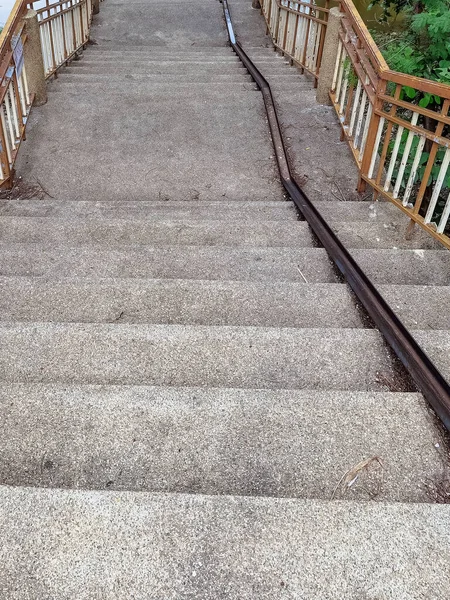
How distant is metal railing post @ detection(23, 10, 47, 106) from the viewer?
18.8 feet

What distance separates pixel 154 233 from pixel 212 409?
85.7 inches

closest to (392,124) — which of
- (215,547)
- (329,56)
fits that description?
(329,56)

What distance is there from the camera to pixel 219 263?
127 inches

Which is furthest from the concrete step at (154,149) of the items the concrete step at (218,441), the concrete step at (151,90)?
the concrete step at (218,441)

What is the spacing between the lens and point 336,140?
5645mm

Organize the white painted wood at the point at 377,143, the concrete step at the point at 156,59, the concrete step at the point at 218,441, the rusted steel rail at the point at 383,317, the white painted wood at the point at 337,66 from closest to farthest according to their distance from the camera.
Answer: the concrete step at the point at 218,441 → the rusted steel rail at the point at 383,317 → the white painted wood at the point at 377,143 → the white painted wood at the point at 337,66 → the concrete step at the point at 156,59

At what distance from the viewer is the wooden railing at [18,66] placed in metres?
4.62

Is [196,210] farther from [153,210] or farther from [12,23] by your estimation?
[12,23]

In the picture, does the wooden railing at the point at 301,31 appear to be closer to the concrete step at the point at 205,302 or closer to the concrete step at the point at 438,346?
the concrete step at the point at 205,302

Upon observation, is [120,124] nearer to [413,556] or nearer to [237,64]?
[237,64]

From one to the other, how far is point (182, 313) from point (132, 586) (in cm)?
158

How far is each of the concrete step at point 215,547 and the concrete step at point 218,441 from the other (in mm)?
188

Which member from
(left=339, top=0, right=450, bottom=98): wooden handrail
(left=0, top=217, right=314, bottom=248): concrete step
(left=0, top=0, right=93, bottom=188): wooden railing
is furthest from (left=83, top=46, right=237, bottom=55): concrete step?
(left=0, top=217, right=314, bottom=248): concrete step

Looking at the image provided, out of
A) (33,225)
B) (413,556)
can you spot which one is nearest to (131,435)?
(413,556)
